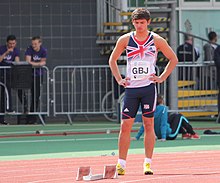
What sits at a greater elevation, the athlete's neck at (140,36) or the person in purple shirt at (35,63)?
the athlete's neck at (140,36)

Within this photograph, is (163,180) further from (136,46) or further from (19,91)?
(19,91)

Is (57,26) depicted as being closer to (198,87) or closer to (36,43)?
(36,43)

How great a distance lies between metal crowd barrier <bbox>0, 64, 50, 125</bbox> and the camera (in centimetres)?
2233

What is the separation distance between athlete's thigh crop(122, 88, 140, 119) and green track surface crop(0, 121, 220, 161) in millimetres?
3708

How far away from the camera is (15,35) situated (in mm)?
24719

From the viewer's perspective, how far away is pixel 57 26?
24969 millimetres

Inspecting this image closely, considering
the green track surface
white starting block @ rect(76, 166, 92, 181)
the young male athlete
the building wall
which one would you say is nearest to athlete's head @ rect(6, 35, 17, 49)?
the building wall

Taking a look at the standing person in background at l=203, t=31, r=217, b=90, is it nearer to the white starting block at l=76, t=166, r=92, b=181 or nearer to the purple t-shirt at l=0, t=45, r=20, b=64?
the purple t-shirt at l=0, t=45, r=20, b=64

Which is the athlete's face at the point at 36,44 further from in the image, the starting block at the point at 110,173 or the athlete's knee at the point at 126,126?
the starting block at the point at 110,173

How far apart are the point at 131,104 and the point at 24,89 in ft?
35.6

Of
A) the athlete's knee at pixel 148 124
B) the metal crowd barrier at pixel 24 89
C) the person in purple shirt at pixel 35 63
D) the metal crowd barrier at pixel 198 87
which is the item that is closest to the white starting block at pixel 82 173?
the athlete's knee at pixel 148 124

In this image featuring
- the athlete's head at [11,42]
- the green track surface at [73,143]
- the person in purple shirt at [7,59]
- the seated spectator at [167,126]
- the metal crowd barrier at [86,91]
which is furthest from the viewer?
the metal crowd barrier at [86,91]

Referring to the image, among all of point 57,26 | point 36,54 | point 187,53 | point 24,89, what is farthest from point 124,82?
point 57,26

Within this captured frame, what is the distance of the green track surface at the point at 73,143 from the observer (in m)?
16.2
